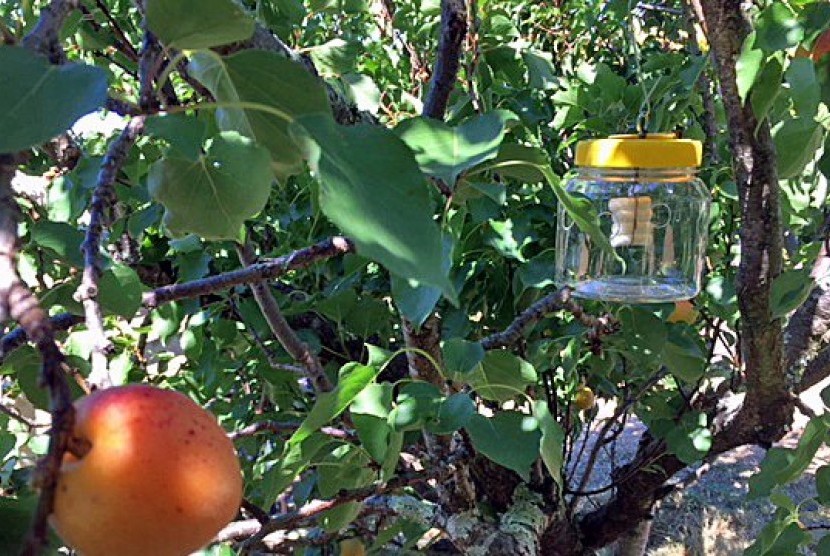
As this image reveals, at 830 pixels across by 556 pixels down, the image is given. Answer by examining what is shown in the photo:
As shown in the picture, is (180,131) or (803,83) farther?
(803,83)

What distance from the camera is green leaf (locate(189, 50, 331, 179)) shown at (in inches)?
18.6

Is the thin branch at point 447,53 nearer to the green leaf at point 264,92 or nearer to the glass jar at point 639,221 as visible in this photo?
the glass jar at point 639,221

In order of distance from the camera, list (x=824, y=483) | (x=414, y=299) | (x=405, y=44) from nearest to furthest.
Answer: (x=414, y=299), (x=824, y=483), (x=405, y=44)

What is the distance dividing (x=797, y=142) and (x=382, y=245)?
2.21 ft

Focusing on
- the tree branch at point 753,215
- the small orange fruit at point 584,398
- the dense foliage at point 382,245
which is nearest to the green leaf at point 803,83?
the dense foliage at point 382,245

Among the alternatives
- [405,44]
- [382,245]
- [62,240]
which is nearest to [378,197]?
[382,245]

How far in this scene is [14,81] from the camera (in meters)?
0.37

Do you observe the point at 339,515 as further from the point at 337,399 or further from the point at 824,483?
the point at 824,483

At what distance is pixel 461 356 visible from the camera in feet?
2.60

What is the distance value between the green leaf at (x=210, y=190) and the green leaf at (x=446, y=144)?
0.10 metres

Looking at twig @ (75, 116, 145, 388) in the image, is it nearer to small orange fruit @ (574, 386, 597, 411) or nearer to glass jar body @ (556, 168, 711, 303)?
glass jar body @ (556, 168, 711, 303)

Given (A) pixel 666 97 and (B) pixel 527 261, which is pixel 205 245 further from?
(A) pixel 666 97

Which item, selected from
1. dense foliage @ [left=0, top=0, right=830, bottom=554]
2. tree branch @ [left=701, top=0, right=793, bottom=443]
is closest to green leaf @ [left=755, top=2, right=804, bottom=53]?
dense foliage @ [left=0, top=0, right=830, bottom=554]

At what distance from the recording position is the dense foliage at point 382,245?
44cm
